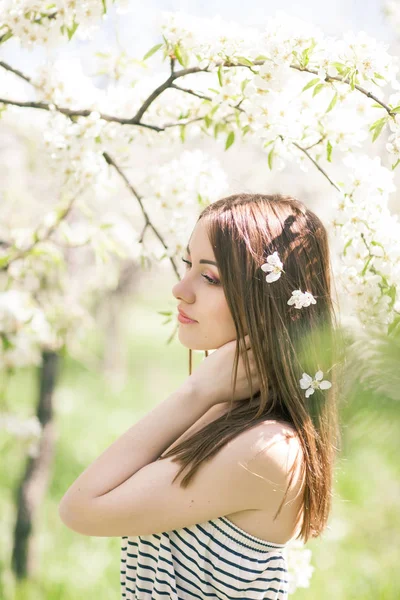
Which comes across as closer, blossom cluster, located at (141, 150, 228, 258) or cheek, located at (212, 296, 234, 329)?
cheek, located at (212, 296, 234, 329)

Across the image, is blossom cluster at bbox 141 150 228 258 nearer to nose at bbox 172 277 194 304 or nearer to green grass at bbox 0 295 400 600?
nose at bbox 172 277 194 304

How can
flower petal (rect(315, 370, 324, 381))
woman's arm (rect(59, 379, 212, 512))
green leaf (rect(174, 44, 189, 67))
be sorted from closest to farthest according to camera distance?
flower petal (rect(315, 370, 324, 381)) < woman's arm (rect(59, 379, 212, 512)) < green leaf (rect(174, 44, 189, 67))

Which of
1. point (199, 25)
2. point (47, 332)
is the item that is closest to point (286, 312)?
point (199, 25)

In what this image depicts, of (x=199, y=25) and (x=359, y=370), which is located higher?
(x=199, y=25)

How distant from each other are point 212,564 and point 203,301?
460 mm

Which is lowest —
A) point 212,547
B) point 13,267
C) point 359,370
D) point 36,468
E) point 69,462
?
point 69,462

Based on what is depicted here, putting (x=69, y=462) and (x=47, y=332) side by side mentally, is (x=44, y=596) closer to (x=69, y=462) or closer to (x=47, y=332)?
(x=47, y=332)

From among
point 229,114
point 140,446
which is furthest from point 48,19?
point 140,446

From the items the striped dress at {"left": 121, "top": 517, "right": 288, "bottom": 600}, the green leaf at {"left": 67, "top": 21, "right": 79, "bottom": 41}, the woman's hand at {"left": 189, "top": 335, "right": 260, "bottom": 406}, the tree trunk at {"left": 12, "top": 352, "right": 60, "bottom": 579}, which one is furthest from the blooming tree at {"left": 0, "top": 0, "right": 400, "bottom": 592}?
the tree trunk at {"left": 12, "top": 352, "right": 60, "bottom": 579}

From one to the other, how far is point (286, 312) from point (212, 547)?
0.43 metres

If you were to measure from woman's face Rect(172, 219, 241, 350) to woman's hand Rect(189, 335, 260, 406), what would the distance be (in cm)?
4

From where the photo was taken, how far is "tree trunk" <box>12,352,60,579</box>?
3035 mm

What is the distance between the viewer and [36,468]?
10.3 feet

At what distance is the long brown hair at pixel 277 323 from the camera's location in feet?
3.76
